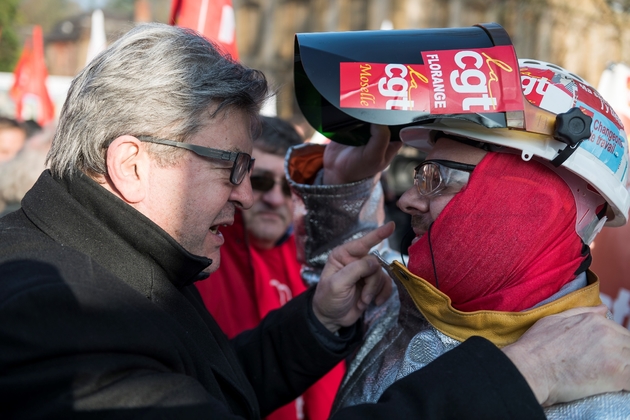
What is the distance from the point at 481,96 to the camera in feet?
5.50

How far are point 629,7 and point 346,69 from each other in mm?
7047

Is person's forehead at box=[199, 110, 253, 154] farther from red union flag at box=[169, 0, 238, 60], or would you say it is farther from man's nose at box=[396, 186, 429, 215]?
red union flag at box=[169, 0, 238, 60]

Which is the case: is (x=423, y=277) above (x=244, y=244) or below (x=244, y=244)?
above

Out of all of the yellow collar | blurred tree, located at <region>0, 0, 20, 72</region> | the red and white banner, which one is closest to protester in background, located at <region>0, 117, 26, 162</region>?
the red and white banner

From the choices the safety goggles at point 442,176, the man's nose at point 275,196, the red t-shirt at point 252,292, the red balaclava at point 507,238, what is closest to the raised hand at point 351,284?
the safety goggles at point 442,176

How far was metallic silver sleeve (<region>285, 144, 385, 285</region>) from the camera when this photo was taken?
2598 mm

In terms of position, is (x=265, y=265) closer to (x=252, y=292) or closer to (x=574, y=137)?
(x=252, y=292)

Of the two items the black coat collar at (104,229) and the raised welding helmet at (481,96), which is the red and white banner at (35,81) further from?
the raised welding helmet at (481,96)

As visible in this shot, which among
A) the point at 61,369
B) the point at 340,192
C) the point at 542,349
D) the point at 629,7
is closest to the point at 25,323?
the point at 61,369

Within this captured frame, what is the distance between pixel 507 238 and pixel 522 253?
57mm

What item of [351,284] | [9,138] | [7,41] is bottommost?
[7,41]

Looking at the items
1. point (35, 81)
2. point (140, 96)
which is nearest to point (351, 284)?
point (140, 96)

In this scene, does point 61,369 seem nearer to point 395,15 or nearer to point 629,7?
point 629,7

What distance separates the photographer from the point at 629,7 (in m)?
7.45
